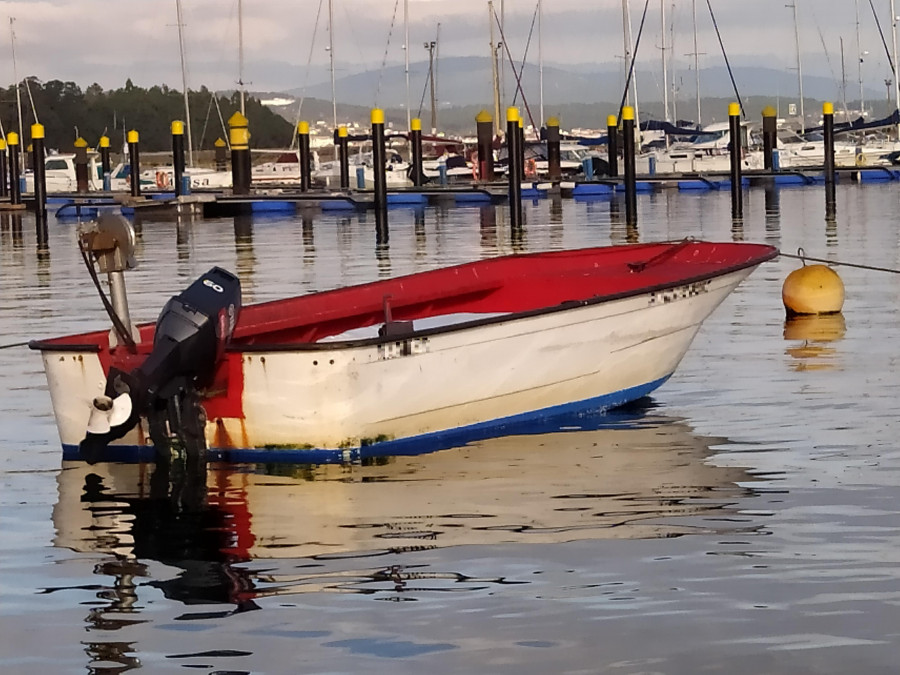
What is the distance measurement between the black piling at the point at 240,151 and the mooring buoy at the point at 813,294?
75.0ft

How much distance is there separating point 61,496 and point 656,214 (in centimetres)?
2682

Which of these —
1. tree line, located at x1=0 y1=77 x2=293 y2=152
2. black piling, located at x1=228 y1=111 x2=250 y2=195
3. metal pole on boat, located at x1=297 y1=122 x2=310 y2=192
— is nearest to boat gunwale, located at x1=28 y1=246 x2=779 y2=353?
black piling, located at x1=228 y1=111 x2=250 y2=195

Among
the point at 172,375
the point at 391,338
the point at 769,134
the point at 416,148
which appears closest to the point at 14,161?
the point at 416,148

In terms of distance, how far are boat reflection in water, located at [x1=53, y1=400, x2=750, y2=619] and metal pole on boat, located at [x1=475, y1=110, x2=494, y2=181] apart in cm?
3781

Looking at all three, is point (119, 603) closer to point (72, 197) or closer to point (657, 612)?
point (657, 612)

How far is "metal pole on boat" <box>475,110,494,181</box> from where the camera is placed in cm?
4603

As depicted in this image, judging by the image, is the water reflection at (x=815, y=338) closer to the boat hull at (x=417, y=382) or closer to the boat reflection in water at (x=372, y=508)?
the boat hull at (x=417, y=382)

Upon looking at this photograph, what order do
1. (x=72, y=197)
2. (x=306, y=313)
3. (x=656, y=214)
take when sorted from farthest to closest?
(x=72, y=197), (x=656, y=214), (x=306, y=313)

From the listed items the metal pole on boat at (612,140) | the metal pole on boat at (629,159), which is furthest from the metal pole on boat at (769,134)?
the metal pole on boat at (629,159)

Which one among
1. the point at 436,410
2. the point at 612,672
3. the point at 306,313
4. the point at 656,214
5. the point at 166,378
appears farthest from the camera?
the point at 656,214

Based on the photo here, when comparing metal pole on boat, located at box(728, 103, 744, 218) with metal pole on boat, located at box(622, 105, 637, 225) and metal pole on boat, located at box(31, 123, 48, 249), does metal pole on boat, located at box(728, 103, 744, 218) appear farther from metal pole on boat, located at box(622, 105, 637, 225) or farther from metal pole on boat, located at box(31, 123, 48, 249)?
metal pole on boat, located at box(31, 123, 48, 249)

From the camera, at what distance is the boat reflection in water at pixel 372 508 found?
6031mm

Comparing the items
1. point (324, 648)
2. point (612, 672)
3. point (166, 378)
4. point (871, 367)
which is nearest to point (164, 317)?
point (166, 378)

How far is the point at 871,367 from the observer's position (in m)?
10.5
